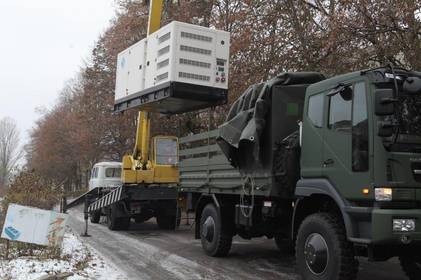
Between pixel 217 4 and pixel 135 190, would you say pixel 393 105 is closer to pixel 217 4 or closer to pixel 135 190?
pixel 135 190

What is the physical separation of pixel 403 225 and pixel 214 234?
220 inches

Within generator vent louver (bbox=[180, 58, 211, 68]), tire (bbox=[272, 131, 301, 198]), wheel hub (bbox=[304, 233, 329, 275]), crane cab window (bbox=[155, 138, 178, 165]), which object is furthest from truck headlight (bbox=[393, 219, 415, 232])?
crane cab window (bbox=[155, 138, 178, 165])

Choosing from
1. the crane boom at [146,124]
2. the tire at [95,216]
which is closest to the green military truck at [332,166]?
the crane boom at [146,124]

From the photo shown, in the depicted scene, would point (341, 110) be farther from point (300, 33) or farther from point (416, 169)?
point (300, 33)

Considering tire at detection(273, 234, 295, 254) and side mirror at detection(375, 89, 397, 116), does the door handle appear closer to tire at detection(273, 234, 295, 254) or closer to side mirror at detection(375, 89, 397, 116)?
side mirror at detection(375, 89, 397, 116)

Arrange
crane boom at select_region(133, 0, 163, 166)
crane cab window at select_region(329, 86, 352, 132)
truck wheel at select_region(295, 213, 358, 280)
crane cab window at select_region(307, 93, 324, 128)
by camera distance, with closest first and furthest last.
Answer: truck wheel at select_region(295, 213, 358, 280) → crane cab window at select_region(329, 86, 352, 132) → crane cab window at select_region(307, 93, 324, 128) → crane boom at select_region(133, 0, 163, 166)

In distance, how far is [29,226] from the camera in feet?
33.0

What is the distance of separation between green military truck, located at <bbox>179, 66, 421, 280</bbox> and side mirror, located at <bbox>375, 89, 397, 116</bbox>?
1 cm

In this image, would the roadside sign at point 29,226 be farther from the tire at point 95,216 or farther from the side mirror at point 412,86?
the tire at point 95,216

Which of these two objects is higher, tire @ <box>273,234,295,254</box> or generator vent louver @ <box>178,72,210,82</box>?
generator vent louver @ <box>178,72,210,82</box>

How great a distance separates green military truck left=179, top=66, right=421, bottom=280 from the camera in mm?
6699

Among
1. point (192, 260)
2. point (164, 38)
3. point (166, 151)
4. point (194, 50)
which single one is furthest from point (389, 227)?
point (166, 151)

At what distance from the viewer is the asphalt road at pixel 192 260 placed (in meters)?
9.66

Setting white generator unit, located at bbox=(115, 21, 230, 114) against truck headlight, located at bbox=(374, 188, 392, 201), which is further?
white generator unit, located at bbox=(115, 21, 230, 114)
